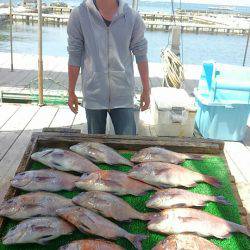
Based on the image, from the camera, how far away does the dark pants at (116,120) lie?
321 cm

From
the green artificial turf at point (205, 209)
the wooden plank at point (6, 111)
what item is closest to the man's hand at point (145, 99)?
the green artificial turf at point (205, 209)

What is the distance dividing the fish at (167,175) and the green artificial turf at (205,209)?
46mm

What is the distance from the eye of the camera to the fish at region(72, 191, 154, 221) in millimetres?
1849

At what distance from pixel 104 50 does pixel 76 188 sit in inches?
53.5

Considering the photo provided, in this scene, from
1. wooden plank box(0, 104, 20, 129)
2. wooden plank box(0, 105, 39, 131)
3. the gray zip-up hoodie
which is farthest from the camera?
wooden plank box(0, 104, 20, 129)

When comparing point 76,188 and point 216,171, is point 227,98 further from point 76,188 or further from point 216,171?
point 76,188

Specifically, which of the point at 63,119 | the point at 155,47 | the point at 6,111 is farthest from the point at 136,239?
the point at 155,47

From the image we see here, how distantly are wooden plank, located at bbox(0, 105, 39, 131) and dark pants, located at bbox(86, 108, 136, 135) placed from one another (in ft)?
8.29

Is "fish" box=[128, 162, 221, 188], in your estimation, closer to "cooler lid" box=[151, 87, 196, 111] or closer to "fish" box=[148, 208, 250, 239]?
"fish" box=[148, 208, 250, 239]

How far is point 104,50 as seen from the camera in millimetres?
3002

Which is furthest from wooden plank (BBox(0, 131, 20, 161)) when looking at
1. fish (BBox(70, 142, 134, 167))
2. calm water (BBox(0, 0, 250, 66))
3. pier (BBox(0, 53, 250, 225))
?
calm water (BBox(0, 0, 250, 66))

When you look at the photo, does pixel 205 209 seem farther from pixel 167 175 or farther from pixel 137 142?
pixel 137 142

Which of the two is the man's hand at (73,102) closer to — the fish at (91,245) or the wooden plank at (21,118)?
the fish at (91,245)

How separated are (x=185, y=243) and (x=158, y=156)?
0.84m
